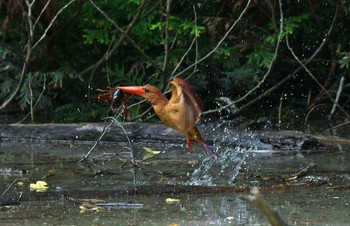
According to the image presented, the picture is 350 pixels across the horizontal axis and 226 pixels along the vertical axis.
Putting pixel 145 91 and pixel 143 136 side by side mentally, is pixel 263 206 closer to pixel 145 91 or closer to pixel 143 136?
pixel 145 91

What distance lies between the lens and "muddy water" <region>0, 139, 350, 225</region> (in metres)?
5.49

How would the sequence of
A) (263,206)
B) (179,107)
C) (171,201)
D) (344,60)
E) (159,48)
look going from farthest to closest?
1. (159,48)
2. (344,60)
3. (171,201)
4. (179,107)
5. (263,206)

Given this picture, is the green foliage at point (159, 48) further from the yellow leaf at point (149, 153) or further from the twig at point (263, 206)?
the twig at point (263, 206)

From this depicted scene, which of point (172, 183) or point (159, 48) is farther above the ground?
point (159, 48)

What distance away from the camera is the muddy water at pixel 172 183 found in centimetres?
549

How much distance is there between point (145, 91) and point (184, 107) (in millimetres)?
293

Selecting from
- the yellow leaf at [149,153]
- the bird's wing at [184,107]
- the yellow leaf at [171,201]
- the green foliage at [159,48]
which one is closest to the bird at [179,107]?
the bird's wing at [184,107]

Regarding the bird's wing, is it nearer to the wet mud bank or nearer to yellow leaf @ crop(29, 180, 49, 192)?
yellow leaf @ crop(29, 180, 49, 192)

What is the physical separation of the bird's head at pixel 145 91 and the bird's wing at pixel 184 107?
108 mm

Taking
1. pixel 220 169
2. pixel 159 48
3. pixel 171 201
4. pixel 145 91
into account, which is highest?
pixel 145 91

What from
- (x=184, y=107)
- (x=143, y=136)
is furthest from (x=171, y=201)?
(x=143, y=136)

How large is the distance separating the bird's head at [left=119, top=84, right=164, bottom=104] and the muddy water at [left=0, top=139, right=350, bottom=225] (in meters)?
0.75

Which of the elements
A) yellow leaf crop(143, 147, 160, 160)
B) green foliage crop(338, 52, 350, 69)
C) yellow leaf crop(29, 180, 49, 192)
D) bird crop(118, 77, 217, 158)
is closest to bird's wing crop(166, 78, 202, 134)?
bird crop(118, 77, 217, 158)

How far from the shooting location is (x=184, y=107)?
5.68m
